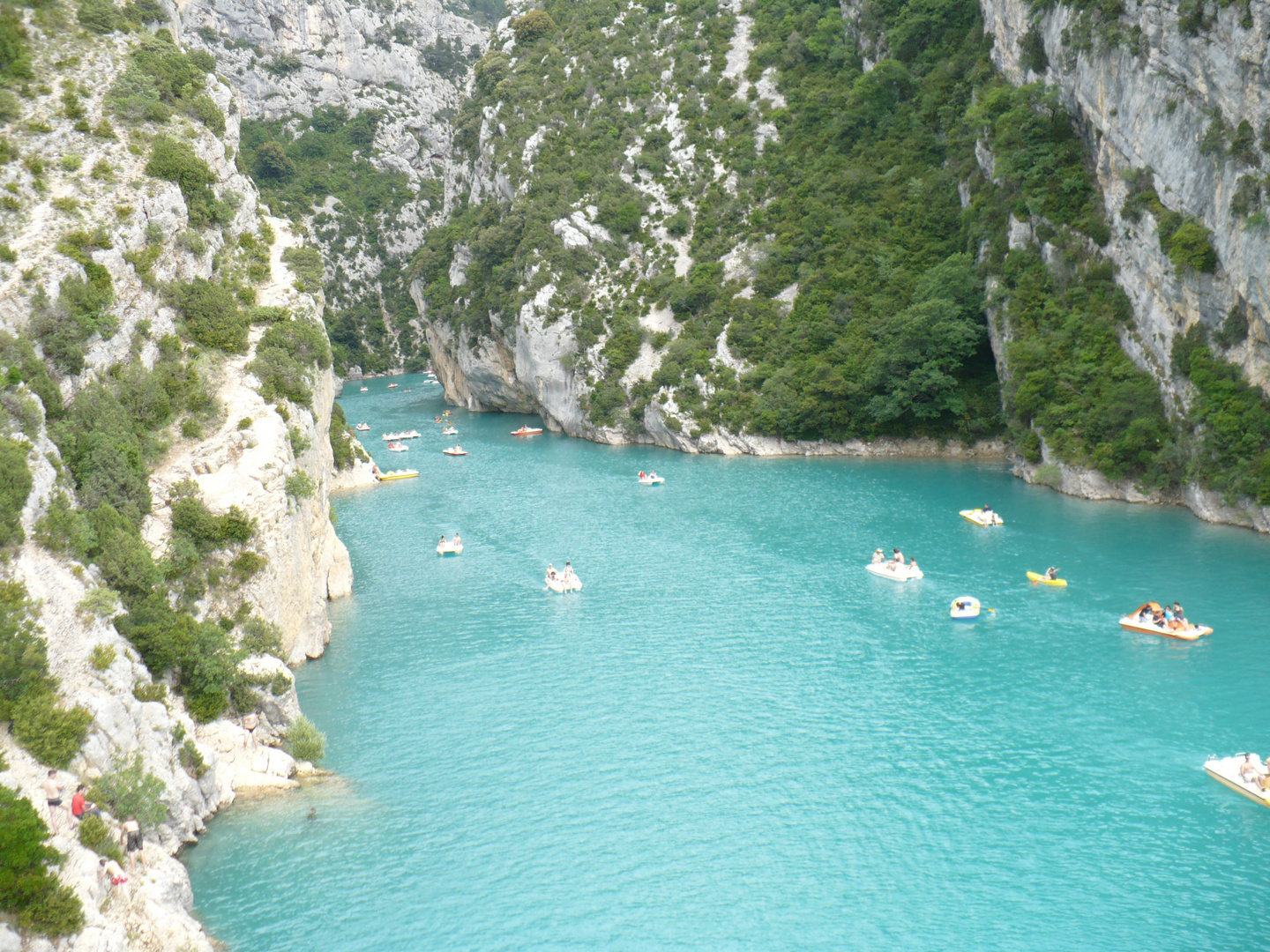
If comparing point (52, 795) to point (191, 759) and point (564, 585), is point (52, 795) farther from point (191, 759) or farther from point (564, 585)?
point (564, 585)

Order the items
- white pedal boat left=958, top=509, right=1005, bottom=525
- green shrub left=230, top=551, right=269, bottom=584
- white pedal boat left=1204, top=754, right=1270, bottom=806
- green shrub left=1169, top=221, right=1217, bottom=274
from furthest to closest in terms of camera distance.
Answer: white pedal boat left=958, top=509, right=1005, bottom=525, green shrub left=1169, top=221, right=1217, bottom=274, green shrub left=230, top=551, right=269, bottom=584, white pedal boat left=1204, top=754, right=1270, bottom=806

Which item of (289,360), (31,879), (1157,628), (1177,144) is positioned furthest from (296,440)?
(1177,144)

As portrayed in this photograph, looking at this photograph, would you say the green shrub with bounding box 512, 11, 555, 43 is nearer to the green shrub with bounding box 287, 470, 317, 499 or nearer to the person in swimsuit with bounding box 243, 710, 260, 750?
the green shrub with bounding box 287, 470, 317, 499

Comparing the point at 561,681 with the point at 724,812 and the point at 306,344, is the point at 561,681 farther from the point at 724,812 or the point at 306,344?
the point at 306,344

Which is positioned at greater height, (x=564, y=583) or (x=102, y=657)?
(x=102, y=657)

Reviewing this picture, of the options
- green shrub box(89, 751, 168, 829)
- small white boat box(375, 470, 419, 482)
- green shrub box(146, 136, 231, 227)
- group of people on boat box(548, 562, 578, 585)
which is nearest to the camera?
green shrub box(89, 751, 168, 829)

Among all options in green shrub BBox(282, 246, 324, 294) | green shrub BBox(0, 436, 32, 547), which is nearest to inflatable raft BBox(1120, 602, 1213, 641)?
green shrub BBox(0, 436, 32, 547)

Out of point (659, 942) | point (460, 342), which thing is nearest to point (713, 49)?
point (460, 342)

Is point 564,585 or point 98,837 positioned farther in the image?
point 564,585
